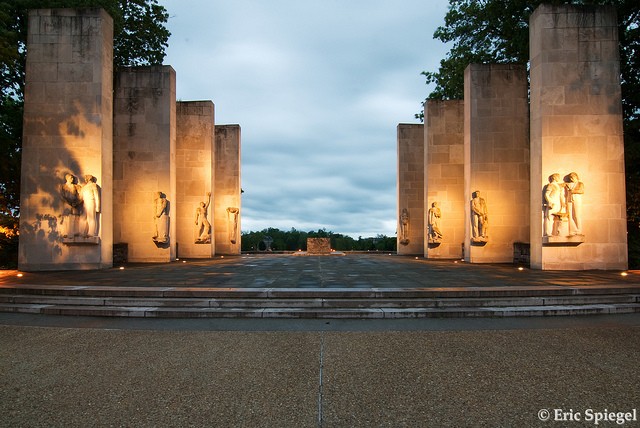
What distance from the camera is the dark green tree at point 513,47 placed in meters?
16.5

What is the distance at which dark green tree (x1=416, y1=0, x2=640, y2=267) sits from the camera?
650 inches

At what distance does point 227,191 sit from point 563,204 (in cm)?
1953

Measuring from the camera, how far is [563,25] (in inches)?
539

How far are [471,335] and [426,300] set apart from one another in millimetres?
1854

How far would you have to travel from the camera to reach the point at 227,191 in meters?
26.5

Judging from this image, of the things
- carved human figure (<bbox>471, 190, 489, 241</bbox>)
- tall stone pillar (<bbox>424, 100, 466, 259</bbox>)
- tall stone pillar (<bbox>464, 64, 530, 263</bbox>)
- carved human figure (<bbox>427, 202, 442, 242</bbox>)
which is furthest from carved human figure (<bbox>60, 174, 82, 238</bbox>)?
tall stone pillar (<bbox>424, 100, 466, 259</bbox>)

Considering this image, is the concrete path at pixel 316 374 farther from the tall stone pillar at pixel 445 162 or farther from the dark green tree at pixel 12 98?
the tall stone pillar at pixel 445 162

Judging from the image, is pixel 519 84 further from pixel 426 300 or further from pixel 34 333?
pixel 34 333

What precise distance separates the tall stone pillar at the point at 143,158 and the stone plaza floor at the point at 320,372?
11706mm

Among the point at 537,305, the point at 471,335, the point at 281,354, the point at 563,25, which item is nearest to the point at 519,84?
the point at 563,25

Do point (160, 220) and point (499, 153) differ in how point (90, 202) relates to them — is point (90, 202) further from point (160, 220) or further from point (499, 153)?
point (499, 153)

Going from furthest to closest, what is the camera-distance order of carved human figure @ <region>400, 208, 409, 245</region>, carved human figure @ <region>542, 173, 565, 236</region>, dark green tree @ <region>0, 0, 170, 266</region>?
carved human figure @ <region>400, 208, 409, 245</region>, dark green tree @ <region>0, 0, 170, 266</region>, carved human figure @ <region>542, 173, 565, 236</region>

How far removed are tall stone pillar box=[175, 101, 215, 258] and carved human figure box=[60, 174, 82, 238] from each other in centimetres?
782

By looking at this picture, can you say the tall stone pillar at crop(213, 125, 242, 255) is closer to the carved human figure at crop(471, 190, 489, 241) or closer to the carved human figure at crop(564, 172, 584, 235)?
the carved human figure at crop(471, 190, 489, 241)
